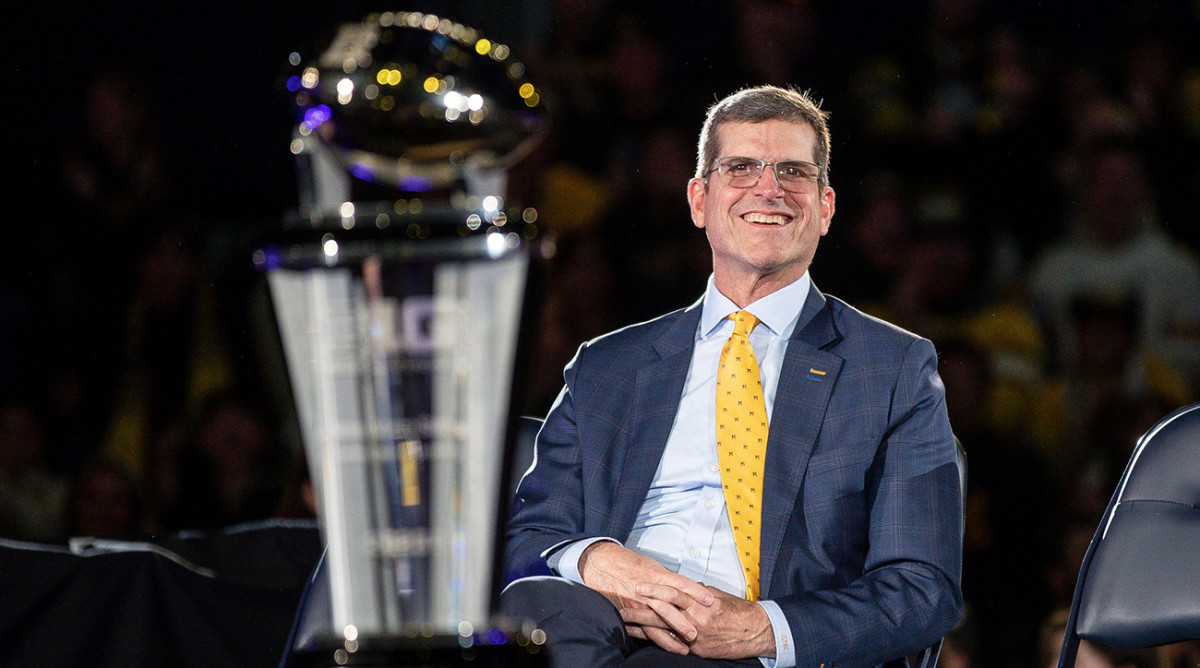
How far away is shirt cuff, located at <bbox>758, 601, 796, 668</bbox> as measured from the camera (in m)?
1.29

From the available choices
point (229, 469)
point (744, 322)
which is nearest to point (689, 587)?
point (744, 322)

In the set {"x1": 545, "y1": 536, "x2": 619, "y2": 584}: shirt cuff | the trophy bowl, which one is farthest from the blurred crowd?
the trophy bowl

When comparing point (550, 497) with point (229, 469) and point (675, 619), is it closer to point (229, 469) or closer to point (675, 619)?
point (675, 619)

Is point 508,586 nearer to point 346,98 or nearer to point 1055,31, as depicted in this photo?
point 346,98

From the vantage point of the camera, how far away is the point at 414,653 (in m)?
0.56

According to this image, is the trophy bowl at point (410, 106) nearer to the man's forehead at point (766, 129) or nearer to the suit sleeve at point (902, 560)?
the suit sleeve at point (902, 560)

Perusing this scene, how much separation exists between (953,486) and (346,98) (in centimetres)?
101

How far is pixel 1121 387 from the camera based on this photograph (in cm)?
257

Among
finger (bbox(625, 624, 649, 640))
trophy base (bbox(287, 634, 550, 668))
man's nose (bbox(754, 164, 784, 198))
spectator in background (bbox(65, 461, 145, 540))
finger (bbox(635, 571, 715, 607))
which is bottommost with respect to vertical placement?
spectator in background (bbox(65, 461, 145, 540))

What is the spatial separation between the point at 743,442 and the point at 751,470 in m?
0.04

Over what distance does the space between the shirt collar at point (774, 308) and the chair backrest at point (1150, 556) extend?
45 cm

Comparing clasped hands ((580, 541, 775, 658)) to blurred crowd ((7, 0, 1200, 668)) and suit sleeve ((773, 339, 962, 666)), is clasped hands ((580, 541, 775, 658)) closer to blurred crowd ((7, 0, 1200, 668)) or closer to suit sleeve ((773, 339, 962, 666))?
suit sleeve ((773, 339, 962, 666))

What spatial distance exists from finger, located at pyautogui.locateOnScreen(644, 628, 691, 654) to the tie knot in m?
0.41

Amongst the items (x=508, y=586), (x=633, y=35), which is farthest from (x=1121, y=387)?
(x=508, y=586)
